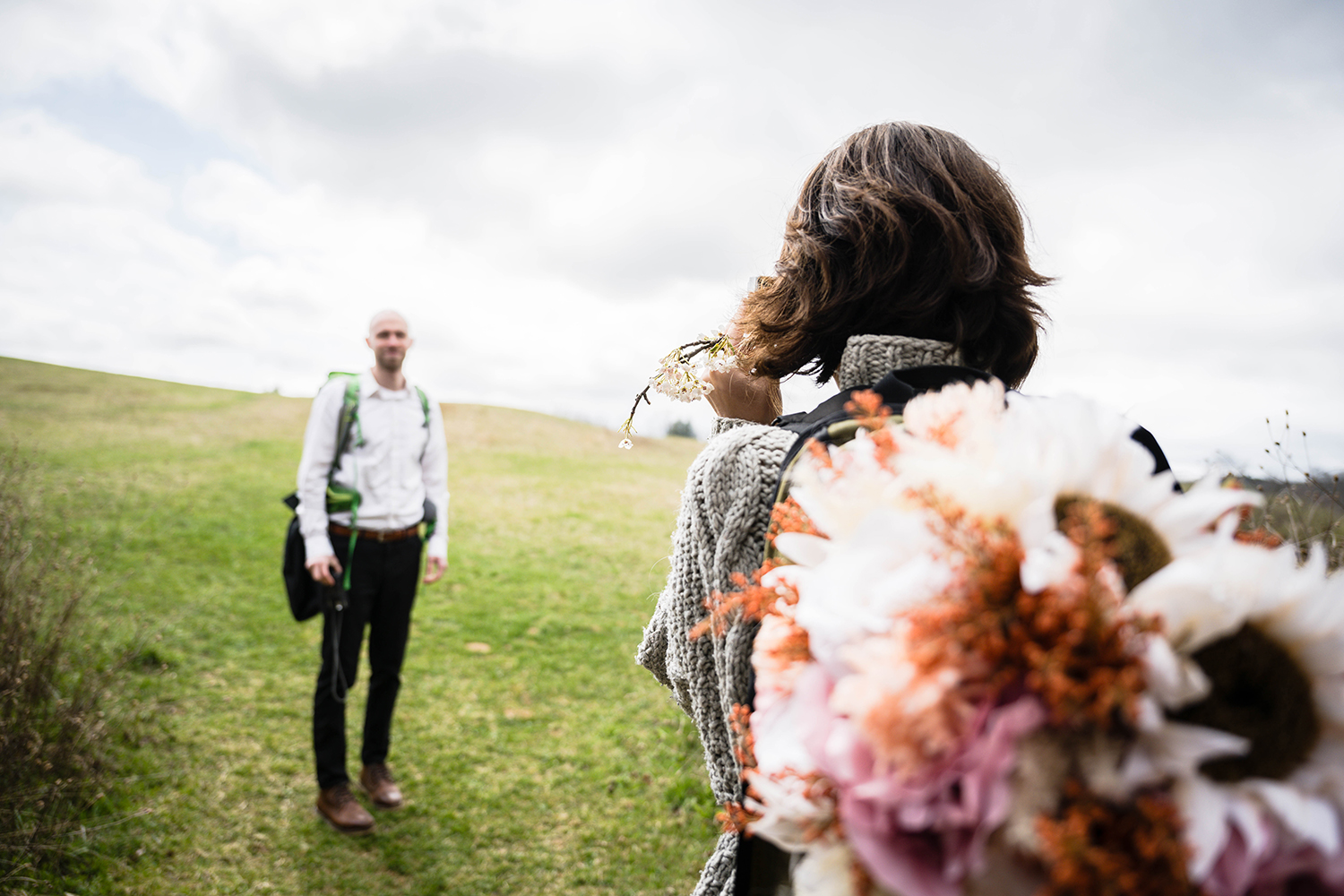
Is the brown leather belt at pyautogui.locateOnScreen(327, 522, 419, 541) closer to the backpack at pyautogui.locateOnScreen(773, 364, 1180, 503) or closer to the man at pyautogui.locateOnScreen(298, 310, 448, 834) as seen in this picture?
the man at pyautogui.locateOnScreen(298, 310, 448, 834)

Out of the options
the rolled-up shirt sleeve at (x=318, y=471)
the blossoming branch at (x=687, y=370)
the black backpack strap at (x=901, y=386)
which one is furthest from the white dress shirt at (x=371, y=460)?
the black backpack strap at (x=901, y=386)

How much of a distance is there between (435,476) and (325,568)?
93 centimetres

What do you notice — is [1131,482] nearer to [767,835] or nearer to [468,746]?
[767,835]

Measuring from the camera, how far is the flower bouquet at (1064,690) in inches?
25.7

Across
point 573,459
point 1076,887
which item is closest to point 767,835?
point 1076,887

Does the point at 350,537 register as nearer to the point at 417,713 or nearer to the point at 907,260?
the point at 417,713

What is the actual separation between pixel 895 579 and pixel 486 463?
18908 mm

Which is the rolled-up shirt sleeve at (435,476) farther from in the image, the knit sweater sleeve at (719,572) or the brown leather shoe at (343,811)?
the knit sweater sleeve at (719,572)

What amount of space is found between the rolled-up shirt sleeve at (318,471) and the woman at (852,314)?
127 inches

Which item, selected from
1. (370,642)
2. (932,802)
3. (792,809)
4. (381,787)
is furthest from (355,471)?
(932,802)

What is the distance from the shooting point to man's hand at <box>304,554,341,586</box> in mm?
4059

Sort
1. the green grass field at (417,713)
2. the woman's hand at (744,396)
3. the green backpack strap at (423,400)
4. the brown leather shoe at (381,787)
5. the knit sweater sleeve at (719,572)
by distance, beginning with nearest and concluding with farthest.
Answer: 1. the knit sweater sleeve at (719,572)
2. the woman's hand at (744,396)
3. the green grass field at (417,713)
4. the brown leather shoe at (381,787)
5. the green backpack strap at (423,400)

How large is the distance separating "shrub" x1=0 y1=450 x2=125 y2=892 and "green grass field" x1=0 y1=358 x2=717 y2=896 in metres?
0.21

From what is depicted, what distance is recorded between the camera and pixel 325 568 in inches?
161
